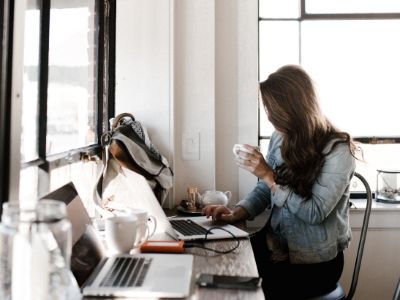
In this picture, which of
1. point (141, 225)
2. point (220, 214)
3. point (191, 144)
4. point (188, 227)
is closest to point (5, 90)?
point (141, 225)

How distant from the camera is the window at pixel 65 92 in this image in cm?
119

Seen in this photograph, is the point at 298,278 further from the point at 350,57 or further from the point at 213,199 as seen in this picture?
the point at 350,57

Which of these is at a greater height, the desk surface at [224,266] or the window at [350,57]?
the window at [350,57]

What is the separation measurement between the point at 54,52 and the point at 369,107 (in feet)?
5.88

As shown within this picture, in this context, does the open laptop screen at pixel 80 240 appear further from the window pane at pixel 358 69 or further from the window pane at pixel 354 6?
the window pane at pixel 354 6

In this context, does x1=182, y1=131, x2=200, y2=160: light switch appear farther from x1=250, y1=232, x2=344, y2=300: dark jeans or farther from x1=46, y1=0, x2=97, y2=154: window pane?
x1=250, y1=232, x2=344, y2=300: dark jeans

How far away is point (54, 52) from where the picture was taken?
137cm

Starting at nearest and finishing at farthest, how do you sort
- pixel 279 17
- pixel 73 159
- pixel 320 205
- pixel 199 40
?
pixel 73 159 < pixel 320 205 < pixel 199 40 < pixel 279 17

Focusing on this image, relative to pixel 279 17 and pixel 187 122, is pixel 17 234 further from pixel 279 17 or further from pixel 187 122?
pixel 279 17

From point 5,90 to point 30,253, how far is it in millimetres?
351

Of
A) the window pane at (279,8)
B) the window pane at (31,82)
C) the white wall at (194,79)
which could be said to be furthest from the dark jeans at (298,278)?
the window pane at (279,8)

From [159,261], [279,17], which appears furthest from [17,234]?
[279,17]

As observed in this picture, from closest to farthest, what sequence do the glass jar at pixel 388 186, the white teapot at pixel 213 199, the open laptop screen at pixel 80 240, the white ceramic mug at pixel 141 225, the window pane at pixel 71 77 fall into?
the open laptop screen at pixel 80 240, the white ceramic mug at pixel 141 225, the window pane at pixel 71 77, the white teapot at pixel 213 199, the glass jar at pixel 388 186

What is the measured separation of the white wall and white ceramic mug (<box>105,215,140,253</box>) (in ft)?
3.39
